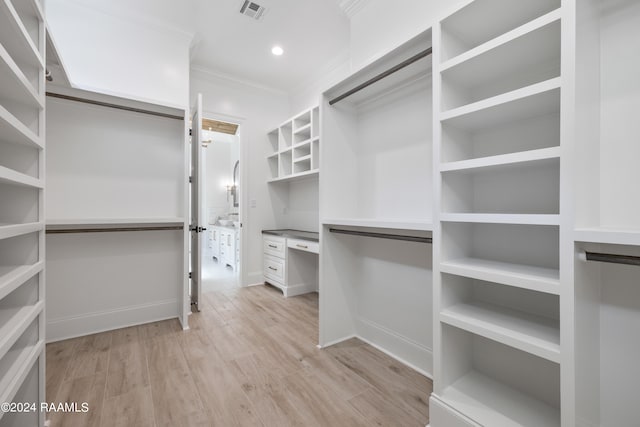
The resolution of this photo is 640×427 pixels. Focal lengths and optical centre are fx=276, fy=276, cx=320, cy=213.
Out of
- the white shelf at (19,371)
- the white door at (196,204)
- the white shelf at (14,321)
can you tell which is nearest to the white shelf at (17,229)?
the white shelf at (14,321)

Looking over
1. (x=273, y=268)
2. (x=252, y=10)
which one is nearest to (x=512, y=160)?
(x=252, y=10)

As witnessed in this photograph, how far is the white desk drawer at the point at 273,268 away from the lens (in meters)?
3.71

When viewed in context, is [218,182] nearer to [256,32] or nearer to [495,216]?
[256,32]

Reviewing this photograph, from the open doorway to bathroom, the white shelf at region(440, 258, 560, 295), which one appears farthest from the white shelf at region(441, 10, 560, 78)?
the open doorway to bathroom

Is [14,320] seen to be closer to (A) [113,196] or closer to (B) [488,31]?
(A) [113,196]

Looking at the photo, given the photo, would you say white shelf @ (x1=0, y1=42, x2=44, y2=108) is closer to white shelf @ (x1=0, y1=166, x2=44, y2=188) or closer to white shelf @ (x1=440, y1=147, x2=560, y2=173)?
white shelf @ (x1=0, y1=166, x2=44, y2=188)

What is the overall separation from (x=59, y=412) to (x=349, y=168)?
7.96 ft

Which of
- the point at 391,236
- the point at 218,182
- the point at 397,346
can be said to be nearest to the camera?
the point at 391,236

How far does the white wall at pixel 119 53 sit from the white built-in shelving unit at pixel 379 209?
1694 millimetres

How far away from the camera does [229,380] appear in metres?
1.84

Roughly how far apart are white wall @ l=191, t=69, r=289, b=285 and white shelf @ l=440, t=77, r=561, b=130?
10.3 ft

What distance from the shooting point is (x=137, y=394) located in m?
1.70

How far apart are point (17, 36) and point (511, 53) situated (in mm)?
2059

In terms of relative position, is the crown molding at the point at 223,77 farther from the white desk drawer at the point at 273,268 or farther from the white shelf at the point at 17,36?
the white shelf at the point at 17,36
